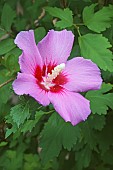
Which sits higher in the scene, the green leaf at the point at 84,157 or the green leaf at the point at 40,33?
the green leaf at the point at 40,33

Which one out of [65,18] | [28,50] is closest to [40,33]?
[65,18]

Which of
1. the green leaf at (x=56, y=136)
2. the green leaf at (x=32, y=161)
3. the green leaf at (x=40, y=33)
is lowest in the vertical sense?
the green leaf at (x=32, y=161)

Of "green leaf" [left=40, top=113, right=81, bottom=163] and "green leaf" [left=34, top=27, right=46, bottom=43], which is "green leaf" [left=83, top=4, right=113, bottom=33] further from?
"green leaf" [left=40, top=113, right=81, bottom=163]

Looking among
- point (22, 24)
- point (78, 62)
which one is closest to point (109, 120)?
point (22, 24)

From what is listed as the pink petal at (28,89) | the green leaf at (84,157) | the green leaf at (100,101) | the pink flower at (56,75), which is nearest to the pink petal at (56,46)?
the pink flower at (56,75)

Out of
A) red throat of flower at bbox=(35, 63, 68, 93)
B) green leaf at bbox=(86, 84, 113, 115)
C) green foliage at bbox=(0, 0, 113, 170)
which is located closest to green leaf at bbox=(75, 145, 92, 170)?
green foliage at bbox=(0, 0, 113, 170)

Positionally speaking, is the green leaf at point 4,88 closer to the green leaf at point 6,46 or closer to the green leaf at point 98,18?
the green leaf at point 6,46

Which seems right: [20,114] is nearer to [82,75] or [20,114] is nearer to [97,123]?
[82,75]
